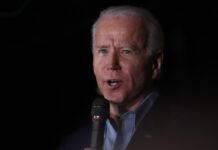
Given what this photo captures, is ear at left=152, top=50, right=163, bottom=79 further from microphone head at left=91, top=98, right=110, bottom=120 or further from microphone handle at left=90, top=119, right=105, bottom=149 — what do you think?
microphone handle at left=90, top=119, right=105, bottom=149

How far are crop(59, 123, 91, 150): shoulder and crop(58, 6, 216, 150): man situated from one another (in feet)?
0.05

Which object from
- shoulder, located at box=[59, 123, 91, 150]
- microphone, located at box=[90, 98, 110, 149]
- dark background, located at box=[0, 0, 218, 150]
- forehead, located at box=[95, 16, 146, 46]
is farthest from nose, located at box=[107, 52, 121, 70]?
dark background, located at box=[0, 0, 218, 150]

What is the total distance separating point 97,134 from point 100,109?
0.17 m

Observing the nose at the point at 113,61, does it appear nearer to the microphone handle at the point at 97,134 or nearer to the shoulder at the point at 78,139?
the microphone handle at the point at 97,134

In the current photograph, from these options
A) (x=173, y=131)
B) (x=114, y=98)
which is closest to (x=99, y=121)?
(x=114, y=98)

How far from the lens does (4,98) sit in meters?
3.60

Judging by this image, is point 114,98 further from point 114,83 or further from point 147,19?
point 147,19

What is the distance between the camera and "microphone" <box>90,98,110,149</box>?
4.94 feet

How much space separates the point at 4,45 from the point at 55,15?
83cm

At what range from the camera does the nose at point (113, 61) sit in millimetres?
1800

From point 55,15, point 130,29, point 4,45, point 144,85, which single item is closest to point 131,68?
A: point 144,85

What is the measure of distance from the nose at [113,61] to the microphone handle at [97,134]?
1.32 ft

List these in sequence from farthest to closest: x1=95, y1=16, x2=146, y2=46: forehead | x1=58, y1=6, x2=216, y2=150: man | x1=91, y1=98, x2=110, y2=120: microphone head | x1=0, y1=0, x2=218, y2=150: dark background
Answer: x1=0, y1=0, x2=218, y2=150: dark background → x1=95, y1=16, x2=146, y2=46: forehead → x1=58, y1=6, x2=216, y2=150: man → x1=91, y1=98, x2=110, y2=120: microphone head

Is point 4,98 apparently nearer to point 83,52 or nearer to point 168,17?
point 83,52
